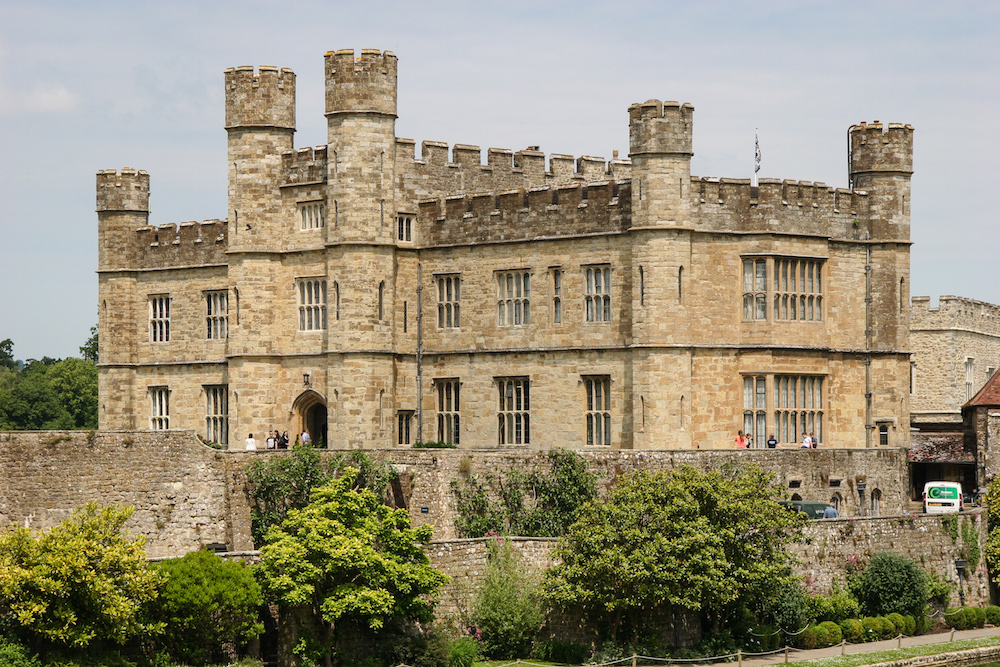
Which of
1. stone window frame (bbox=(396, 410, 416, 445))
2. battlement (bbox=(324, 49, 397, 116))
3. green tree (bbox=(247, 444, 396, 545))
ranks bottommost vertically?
green tree (bbox=(247, 444, 396, 545))

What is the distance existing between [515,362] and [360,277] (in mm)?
5205

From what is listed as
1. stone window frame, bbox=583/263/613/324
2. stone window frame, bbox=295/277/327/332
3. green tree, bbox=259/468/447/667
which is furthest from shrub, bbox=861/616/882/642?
stone window frame, bbox=295/277/327/332

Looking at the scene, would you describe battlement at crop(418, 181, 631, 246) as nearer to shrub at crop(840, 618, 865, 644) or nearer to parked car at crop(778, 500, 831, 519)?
parked car at crop(778, 500, 831, 519)

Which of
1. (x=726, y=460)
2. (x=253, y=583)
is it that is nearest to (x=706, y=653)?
(x=726, y=460)

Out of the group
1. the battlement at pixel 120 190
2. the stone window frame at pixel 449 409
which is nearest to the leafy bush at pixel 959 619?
the stone window frame at pixel 449 409

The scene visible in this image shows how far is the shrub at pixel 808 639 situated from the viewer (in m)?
43.4

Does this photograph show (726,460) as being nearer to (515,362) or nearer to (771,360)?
(771,360)

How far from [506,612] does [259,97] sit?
2125 centimetres

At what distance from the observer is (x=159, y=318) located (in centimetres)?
6012

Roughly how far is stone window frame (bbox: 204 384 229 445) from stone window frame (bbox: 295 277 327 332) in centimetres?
479

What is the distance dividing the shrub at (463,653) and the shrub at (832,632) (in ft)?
30.0

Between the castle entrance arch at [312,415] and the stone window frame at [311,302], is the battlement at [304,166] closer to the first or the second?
the stone window frame at [311,302]

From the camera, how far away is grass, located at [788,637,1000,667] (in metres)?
41.0

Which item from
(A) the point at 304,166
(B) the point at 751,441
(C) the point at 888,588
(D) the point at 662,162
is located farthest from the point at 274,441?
(C) the point at 888,588
